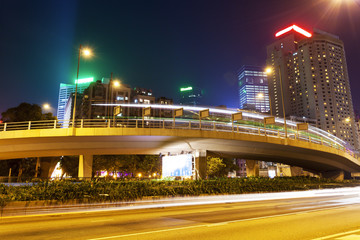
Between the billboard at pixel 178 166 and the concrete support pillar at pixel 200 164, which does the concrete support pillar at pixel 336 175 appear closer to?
the concrete support pillar at pixel 200 164

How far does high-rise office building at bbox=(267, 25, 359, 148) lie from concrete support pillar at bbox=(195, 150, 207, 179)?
512ft

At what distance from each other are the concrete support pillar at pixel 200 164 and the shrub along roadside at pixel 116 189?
6.36m

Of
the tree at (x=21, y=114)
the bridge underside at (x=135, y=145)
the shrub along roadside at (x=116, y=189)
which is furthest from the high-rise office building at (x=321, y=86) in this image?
the shrub along roadside at (x=116, y=189)

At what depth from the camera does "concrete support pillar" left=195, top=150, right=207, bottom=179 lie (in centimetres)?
3247

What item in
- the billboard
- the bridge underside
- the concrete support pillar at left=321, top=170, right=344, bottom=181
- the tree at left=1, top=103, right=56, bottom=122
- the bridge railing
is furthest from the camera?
the concrete support pillar at left=321, top=170, right=344, bottom=181

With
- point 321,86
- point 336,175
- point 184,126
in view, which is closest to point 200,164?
point 184,126

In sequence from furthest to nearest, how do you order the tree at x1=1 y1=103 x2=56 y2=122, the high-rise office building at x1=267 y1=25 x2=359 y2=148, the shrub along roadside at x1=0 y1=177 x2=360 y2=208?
the high-rise office building at x1=267 y1=25 x2=359 y2=148, the tree at x1=1 y1=103 x2=56 y2=122, the shrub along roadside at x1=0 y1=177 x2=360 y2=208

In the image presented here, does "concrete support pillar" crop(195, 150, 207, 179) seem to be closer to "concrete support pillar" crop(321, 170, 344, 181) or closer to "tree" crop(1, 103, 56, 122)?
"concrete support pillar" crop(321, 170, 344, 181)

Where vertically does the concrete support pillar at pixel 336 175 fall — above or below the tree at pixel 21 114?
below

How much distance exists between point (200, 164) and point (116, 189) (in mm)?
16213

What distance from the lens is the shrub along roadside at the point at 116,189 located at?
54.5 ft

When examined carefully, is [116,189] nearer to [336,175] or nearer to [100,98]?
[336,175]

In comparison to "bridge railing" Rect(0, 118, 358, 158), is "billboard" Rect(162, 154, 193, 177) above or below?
below

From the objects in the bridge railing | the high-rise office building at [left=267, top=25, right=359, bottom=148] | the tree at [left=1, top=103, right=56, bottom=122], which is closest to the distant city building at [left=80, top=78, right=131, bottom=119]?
the tree at [left=1, top=103, right=56, bottom=122]
